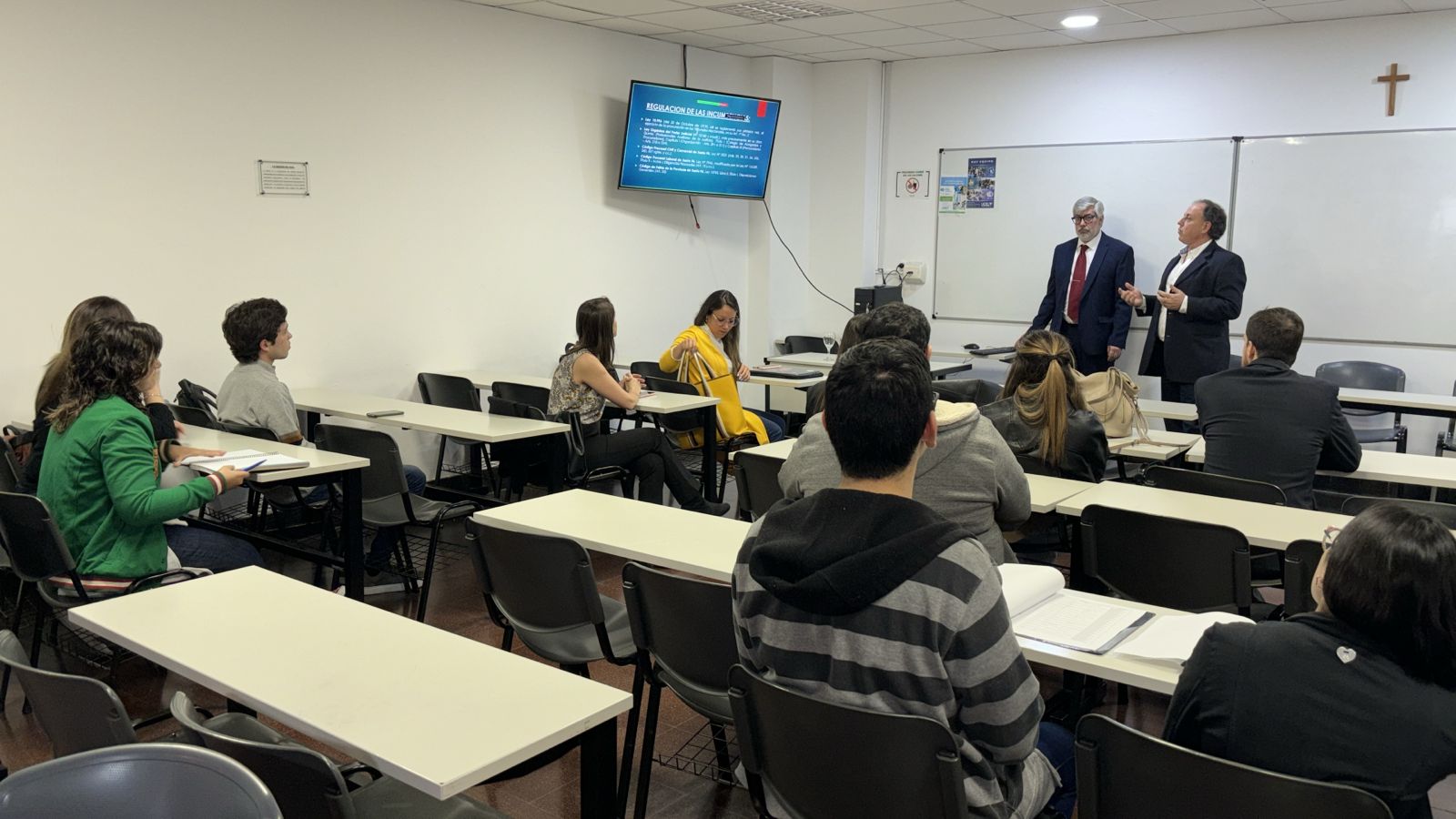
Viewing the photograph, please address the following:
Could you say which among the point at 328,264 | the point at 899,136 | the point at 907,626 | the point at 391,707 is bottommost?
the point at 391,707

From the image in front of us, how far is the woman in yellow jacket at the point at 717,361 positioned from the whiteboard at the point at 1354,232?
3.35 meters

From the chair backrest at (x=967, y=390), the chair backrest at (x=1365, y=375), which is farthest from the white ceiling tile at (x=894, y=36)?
the chair backrest at (x=1365, y=375)

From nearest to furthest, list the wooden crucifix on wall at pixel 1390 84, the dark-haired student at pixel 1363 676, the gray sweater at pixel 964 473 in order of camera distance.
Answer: the dark-haired student at pixel 1363 676 → the gray sweater at pixel 964 473 → the wooden crucifix on wall at pixel 1390 84

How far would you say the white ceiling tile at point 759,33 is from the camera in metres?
6.87

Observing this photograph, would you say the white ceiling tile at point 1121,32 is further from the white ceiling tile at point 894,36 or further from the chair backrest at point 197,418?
the chair backrest at point 197,418

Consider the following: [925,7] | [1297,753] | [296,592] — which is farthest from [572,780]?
[925,7]

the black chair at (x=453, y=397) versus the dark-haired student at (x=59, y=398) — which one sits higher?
the dark-haired student at (x=59, y=398)

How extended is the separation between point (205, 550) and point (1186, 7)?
225 inches

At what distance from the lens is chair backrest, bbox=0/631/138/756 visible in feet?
5.55

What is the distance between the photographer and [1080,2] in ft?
19.9

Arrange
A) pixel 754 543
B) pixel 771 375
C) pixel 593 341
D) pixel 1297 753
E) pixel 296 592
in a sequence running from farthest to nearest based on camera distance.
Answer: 1. pixel 771 375
2. pixel 593 341
3. pixel 296 592
4. pixel 754 543
5. pixel 1297 753

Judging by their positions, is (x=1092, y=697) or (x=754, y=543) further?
(x=1092, y=697)

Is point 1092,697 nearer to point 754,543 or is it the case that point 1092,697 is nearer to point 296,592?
point 754,543

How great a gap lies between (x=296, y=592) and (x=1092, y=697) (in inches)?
90.1
